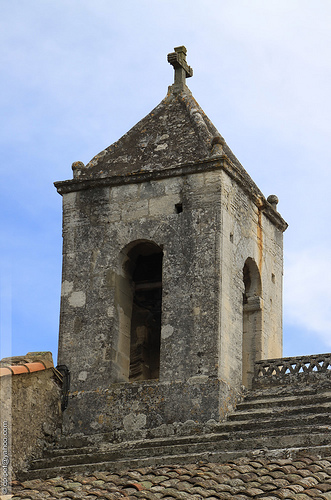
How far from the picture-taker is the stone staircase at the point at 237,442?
471 inches

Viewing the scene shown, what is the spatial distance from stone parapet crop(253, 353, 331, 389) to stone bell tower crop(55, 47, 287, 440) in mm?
298

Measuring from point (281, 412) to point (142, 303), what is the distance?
11.6ft

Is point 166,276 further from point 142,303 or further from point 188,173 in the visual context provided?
point 142,303

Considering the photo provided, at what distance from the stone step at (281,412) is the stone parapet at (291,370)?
97 centimetres

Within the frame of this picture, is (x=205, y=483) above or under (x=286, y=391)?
under

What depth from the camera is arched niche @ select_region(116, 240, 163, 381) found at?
48.8 feet

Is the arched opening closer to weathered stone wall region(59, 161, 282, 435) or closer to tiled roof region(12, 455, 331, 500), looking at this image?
weathered stone wall region(59, 161, 282, 435)

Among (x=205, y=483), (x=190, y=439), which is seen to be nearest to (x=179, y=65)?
(x=190, y=439)

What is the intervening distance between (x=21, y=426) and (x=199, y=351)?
232 centimetres

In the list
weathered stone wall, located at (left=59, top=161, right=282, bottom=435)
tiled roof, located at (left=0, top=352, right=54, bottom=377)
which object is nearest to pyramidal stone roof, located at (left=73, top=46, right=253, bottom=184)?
weathered stone wall, located at (left=59, top=161, right=282, bottom=435)

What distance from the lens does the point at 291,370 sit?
14328 millimetres

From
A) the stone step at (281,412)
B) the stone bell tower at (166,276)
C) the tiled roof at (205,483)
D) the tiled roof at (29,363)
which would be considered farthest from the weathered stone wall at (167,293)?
the tiled roof at (205,483)

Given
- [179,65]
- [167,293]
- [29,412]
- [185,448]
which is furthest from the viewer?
[179,65]

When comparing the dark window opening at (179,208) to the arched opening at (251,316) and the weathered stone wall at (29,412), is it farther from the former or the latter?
the weathered stone wall at (29,412)
